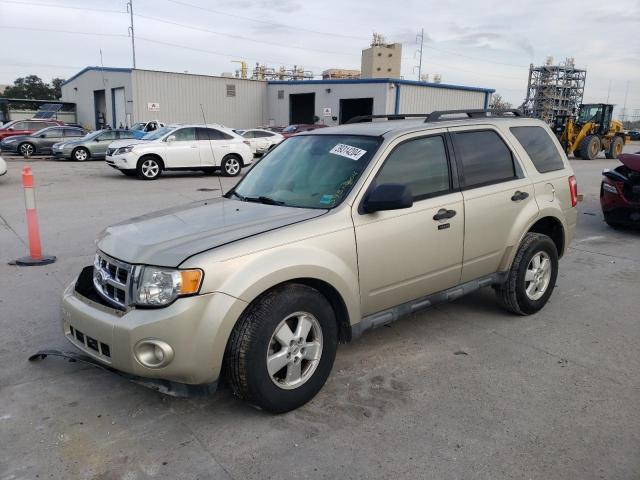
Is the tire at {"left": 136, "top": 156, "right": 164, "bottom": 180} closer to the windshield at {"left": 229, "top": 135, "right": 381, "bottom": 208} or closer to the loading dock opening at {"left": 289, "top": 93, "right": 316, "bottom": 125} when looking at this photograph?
the windshield at {"left": 229, "top": 135, "right": 381, "bottom": 208}

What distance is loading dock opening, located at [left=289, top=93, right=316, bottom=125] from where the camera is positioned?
40.1 meters

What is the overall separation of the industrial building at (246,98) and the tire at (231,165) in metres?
16.5

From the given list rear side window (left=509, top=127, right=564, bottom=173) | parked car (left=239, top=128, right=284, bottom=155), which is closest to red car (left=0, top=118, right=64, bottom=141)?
parked car (left=239, top=128, right=284, bottom=155)

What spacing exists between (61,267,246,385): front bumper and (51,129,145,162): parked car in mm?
21043

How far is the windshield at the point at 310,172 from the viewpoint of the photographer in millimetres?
3736

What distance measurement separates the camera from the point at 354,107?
40.3 meters

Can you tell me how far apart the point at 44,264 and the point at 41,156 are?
2182cm

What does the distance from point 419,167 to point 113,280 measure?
229 centimetres

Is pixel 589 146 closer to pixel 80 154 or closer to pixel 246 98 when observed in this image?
pixel 80 154

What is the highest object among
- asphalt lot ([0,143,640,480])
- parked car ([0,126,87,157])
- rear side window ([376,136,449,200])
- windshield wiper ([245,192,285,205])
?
→ rear side window ([376,136,449,200])

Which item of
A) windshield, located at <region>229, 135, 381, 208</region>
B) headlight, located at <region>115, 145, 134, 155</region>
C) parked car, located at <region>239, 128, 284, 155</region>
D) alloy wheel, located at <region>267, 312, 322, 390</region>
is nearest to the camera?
alloy wheel, located at <region>267, 312, 322, 390</region>

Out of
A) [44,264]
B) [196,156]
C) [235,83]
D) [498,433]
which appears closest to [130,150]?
[196,156]

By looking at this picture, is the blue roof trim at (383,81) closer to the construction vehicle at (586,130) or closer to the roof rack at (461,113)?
the construction vehicle at (586,130)

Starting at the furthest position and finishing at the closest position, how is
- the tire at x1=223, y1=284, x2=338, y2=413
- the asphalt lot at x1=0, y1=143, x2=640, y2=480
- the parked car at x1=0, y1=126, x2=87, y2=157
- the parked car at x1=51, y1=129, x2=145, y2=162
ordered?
the parked car at x1=0, y1=126, x2=87, y2=157 < the parked car at x1=51, y1=129, x2=145, y2=162 < the tire at x1=223, y1=284, x2=338, y2=413 < the asphalt lot at x1=0, y1=143, x2=640, y2=480
